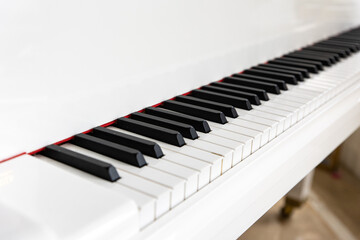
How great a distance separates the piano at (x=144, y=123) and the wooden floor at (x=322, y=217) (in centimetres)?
114

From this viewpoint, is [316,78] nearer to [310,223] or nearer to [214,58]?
[214,58]

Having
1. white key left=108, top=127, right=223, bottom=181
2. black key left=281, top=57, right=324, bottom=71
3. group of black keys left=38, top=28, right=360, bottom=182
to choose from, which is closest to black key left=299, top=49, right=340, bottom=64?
group of black keys left=38, top=28, right=360, bottom=182

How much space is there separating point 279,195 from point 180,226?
0.51 m

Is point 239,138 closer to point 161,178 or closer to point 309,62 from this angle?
point 161,178

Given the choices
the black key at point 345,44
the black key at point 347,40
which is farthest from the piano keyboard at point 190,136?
the black key at point 347,40

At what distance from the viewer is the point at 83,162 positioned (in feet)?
2.47

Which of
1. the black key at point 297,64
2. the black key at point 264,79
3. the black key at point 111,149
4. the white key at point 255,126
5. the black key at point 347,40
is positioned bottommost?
the black key at point 347,40

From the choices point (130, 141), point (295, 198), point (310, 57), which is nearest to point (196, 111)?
point (130, 141)

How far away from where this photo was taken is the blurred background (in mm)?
2668

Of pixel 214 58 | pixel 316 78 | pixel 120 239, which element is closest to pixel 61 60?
pixel 120 239

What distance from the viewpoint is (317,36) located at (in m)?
2.22

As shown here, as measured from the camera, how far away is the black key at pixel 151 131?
88 centimetres

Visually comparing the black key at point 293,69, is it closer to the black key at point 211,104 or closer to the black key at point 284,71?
the black key at point 284,71

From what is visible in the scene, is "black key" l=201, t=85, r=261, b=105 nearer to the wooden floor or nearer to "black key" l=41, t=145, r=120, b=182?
"black key" l=41, t=145, r=120, b=182
